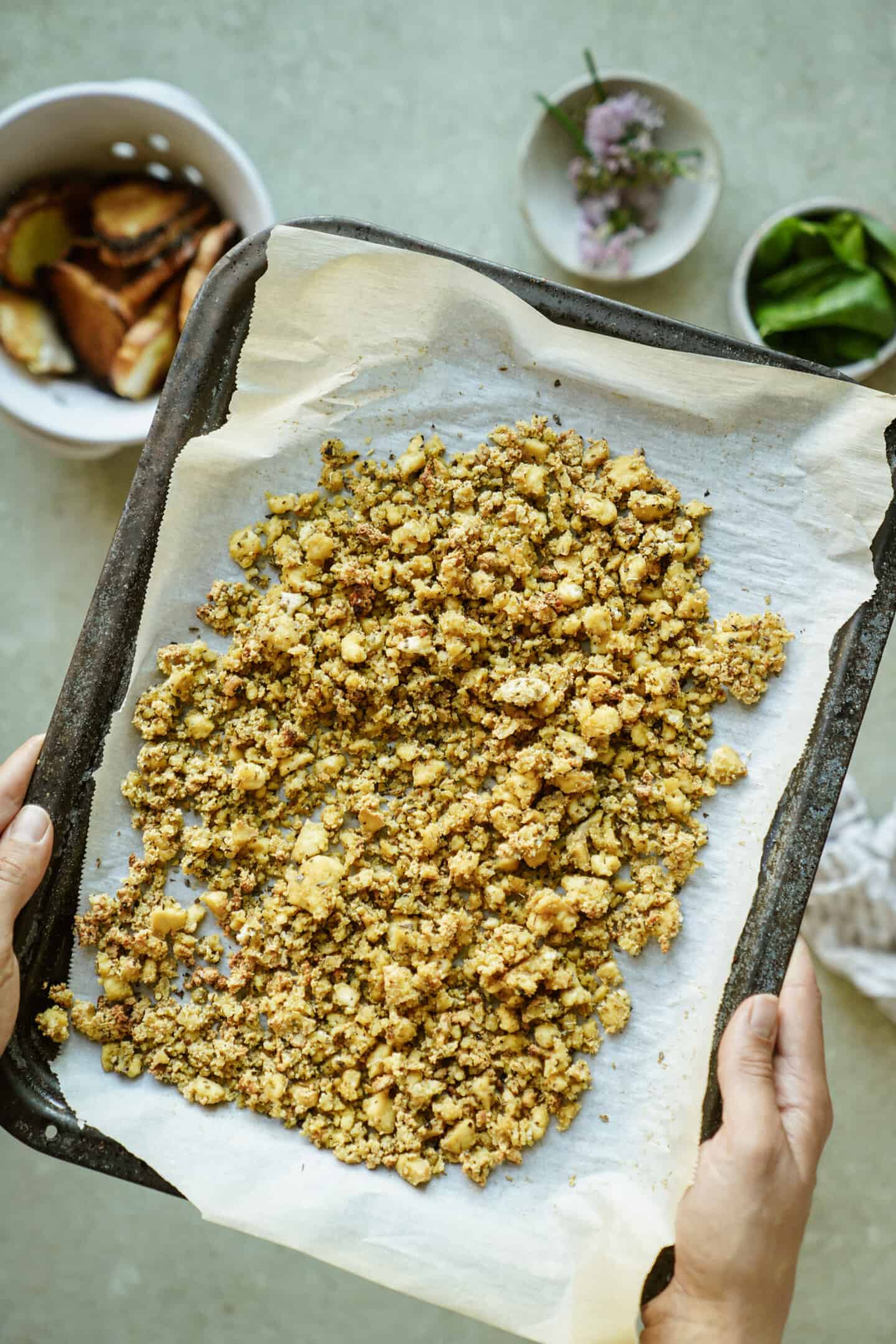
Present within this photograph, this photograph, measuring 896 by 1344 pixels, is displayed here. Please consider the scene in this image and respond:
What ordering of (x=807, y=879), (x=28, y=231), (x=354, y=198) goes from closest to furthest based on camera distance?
(x=807, y=879) < (x=28, y=231) < (x=354, y=198)

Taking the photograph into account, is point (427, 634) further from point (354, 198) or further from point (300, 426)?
point (354, 198)

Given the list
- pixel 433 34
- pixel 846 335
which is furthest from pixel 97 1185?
pixel 433 34

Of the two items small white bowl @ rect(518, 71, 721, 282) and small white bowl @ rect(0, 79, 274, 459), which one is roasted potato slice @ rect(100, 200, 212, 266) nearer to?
small white bowl @ rect(0, 79, 274, 459)

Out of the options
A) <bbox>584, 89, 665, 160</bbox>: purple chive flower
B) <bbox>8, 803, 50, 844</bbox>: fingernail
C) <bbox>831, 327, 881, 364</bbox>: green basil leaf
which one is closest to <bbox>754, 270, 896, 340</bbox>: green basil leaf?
<bbox>831, 327, 881, 364</bbox>: green basil leaf

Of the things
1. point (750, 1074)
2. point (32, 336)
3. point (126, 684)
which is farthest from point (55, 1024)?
point (32, 336)

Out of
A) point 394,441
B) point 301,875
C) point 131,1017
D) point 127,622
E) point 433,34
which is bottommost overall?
point 131,1017

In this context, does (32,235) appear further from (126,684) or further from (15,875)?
(15,875)
